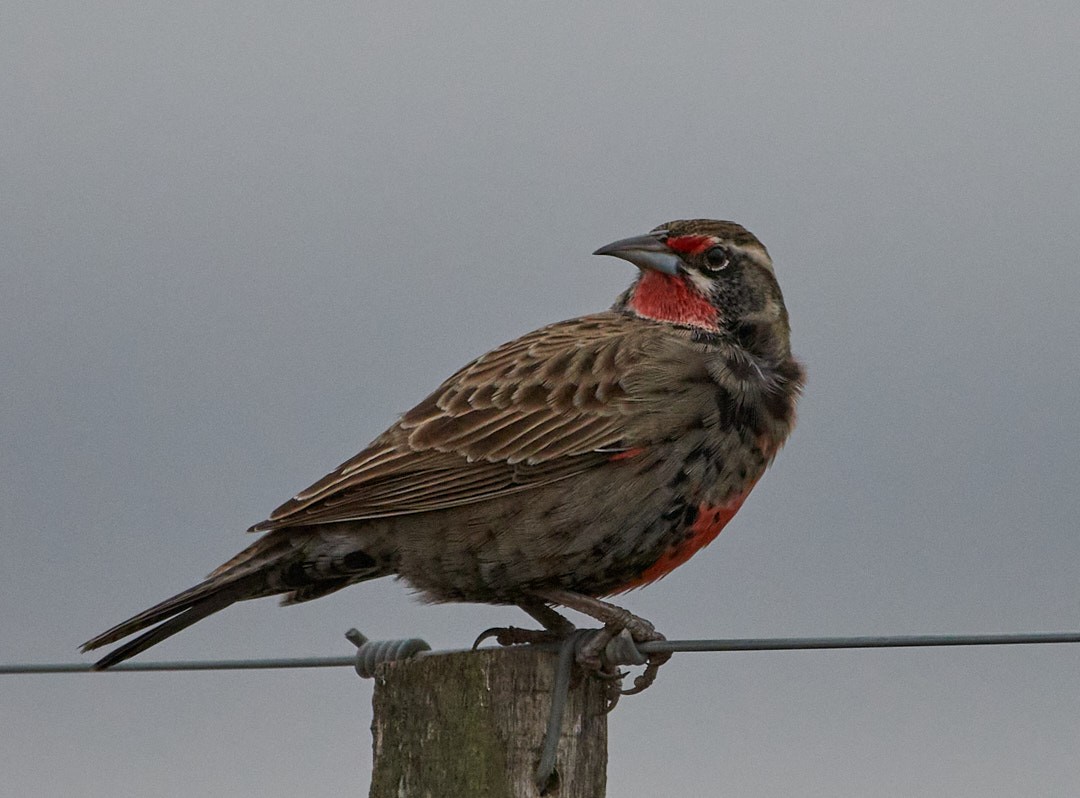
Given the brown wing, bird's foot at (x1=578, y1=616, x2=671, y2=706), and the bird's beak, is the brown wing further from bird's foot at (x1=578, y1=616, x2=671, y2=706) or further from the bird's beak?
bird's foot at (x1=578, y1=616, x2=671, y2=706)

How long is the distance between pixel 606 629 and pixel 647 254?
2529 mm

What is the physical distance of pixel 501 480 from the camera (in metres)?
6.81

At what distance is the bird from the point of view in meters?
6.60

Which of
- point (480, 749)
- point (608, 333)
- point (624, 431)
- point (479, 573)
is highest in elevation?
point (608, 333)

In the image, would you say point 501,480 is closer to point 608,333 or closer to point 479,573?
point 479,573

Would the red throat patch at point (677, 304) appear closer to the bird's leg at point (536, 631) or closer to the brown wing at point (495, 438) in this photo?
the brown wing at point (495, 438)

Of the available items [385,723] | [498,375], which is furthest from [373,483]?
[385,723]

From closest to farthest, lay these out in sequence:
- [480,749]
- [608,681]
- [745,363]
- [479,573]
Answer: [480,749] < [608,681] < [479,573] < [745,363]

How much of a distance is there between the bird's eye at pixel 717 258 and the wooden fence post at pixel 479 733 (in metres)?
2.87

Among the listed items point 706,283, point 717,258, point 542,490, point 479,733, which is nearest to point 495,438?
point 542,490

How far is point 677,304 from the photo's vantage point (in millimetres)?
7527

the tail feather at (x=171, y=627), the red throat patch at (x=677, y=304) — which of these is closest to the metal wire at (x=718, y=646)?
the tail feather at (x=171, y=627)

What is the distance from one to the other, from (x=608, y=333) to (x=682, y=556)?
107 cm

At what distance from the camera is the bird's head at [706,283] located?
7500 mm
